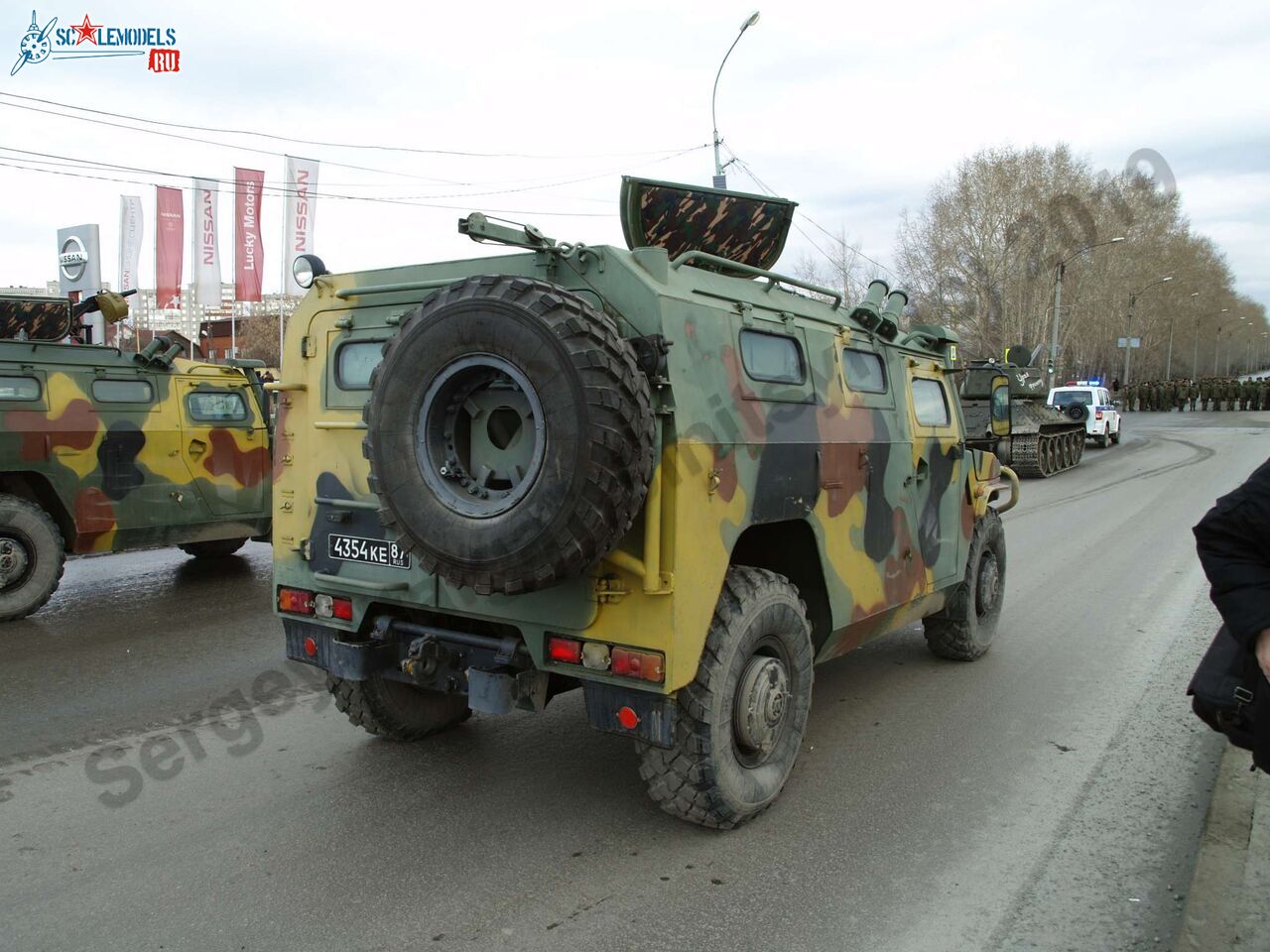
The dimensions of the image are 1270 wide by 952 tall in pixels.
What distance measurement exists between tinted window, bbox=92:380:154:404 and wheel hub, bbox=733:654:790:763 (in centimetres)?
702

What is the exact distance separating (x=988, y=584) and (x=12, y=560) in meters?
7.32

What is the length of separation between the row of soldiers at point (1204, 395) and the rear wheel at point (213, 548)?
193 feet

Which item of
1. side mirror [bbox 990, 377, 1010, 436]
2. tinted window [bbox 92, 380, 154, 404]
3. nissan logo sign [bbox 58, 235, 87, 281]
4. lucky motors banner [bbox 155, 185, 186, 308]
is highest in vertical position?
lucky motors banner [bbox 155, 185, 186, 308]

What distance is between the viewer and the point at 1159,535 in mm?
11477

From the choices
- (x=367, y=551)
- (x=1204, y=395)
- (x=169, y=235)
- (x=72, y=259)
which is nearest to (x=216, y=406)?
(x=367, y=551)

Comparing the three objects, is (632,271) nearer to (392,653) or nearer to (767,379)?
(767,379)

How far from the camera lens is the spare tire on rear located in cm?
313

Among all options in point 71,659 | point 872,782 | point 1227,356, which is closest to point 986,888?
point 872,782

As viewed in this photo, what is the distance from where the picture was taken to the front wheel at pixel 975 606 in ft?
20.3

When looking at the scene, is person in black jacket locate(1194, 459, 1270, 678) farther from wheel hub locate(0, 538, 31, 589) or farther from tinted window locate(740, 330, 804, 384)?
wheel hub locate(0, 538, 31, 589)

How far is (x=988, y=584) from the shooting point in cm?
652

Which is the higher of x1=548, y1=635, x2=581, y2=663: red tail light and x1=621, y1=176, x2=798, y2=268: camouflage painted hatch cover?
x1=621, y1=176, x2=798, y2=268: camouflage painted hatch cover

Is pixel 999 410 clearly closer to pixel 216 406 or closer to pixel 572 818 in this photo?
pixel 572 818

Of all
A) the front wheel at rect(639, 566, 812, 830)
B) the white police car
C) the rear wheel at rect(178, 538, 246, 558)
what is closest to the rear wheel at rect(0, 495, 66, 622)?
the rear wheel at rect(178, 538, 246, 558)
